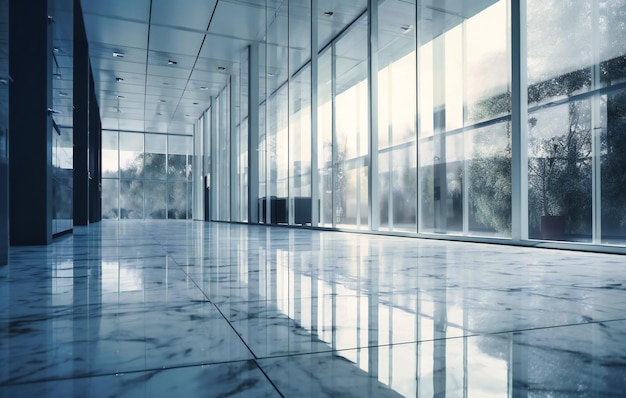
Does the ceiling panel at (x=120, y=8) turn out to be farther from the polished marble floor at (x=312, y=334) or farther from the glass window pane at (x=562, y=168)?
the glass window pane at (x=562, y=168)

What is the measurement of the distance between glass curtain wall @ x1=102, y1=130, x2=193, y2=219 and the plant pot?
2154 cm

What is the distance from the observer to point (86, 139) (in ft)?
37.0

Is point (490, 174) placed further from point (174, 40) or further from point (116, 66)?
point (116, 66)

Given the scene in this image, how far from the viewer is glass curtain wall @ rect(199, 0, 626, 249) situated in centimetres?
752

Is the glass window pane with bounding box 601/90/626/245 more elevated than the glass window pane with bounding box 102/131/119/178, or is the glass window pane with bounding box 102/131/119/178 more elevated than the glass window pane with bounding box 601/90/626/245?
the glass window pane with bounding box 102/131/119/178

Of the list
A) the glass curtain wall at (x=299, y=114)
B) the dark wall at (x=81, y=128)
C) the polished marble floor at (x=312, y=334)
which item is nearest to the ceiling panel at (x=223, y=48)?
the glass curtain wall at (x=299, y=114)

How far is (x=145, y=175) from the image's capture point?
1001 inches

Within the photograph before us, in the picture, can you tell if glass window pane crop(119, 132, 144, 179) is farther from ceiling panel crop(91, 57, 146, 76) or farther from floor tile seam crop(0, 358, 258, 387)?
floor tile seam crop(0, 358, 258, 387)

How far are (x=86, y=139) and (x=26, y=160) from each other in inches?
278

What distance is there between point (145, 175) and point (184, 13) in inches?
686

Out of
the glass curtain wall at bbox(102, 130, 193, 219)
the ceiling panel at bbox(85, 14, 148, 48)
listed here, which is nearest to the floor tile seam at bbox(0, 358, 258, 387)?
the ceiling panel at bbox(85, 14, 148, 48)

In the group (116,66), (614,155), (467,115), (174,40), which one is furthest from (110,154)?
(614,155)

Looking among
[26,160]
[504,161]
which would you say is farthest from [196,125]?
[26,160]

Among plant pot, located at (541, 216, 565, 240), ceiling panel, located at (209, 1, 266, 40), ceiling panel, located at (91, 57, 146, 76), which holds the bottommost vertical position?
plant pot, located at (541, 216, 565, 240)
